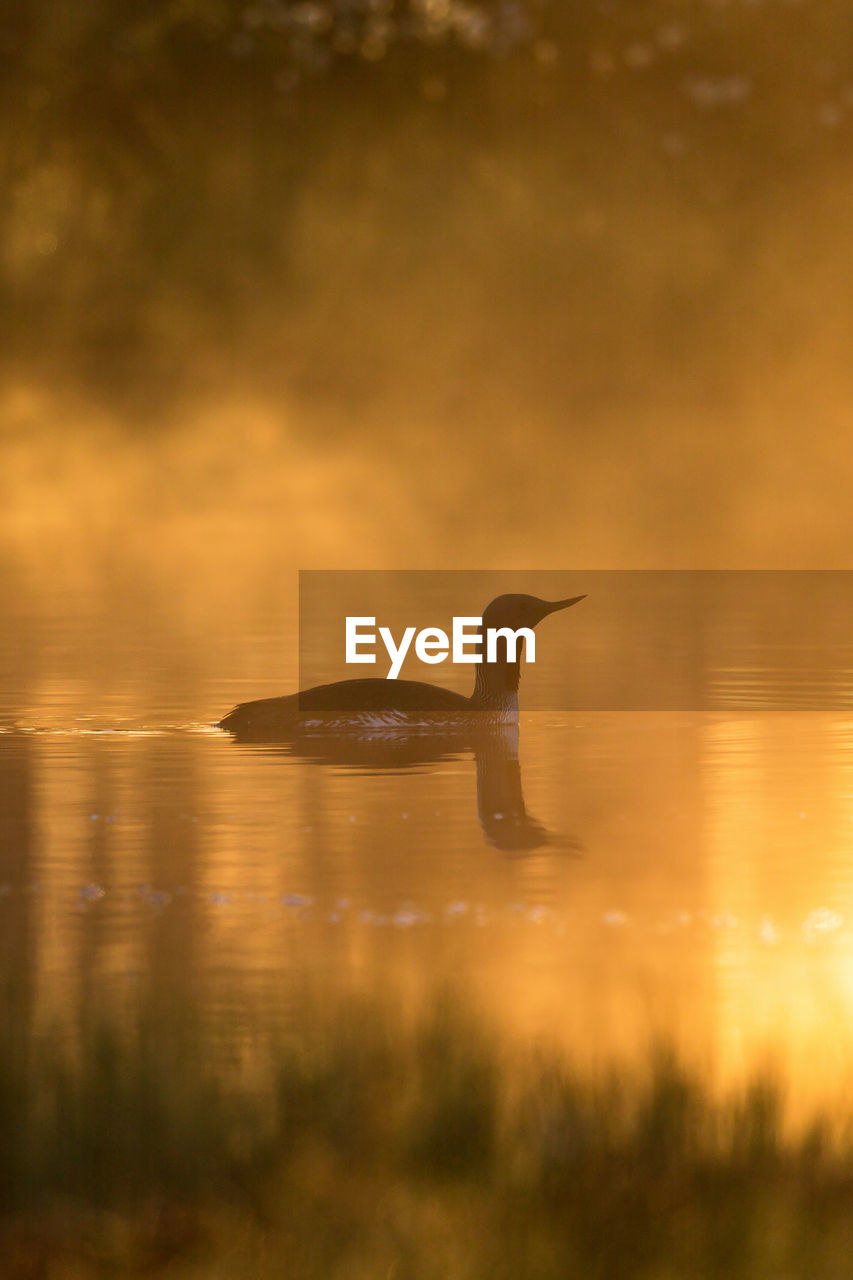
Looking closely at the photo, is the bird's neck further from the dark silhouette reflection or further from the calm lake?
the calm lake

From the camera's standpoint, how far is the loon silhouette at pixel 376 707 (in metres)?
18.4

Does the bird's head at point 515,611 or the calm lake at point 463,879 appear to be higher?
the bird's head at point 515,611

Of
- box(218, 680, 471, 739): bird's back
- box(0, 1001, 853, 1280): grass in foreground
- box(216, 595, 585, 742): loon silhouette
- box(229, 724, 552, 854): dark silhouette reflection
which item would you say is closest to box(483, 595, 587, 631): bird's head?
box(216, 595, 585, 742): loon silhouette

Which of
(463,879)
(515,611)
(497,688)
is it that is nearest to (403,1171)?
(463,879)

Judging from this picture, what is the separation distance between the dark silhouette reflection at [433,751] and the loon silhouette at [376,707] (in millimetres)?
99

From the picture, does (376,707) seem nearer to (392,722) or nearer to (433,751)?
(392,722)

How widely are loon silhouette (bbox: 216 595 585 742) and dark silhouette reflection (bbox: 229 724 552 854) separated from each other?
0.33ft

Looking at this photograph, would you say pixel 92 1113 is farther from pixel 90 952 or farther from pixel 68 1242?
pixel 90 952

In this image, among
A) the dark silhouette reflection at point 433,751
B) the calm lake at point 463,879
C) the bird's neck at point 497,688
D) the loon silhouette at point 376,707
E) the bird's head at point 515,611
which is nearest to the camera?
the calm lake at point 463,879

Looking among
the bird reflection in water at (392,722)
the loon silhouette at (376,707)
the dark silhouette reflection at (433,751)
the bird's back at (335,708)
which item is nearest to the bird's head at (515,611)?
the bird reflection in water at (392,722)

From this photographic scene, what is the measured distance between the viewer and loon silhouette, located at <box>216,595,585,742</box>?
18391mm

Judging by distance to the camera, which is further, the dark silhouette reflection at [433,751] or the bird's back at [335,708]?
the bird's back at [335,708]

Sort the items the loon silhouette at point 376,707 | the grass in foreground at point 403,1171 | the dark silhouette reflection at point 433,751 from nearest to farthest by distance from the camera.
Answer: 1. the grass in foreground at point 403,1171
2. the dark silhouette reflection at point 433,751
3. the loon silhouette at point 376,707
